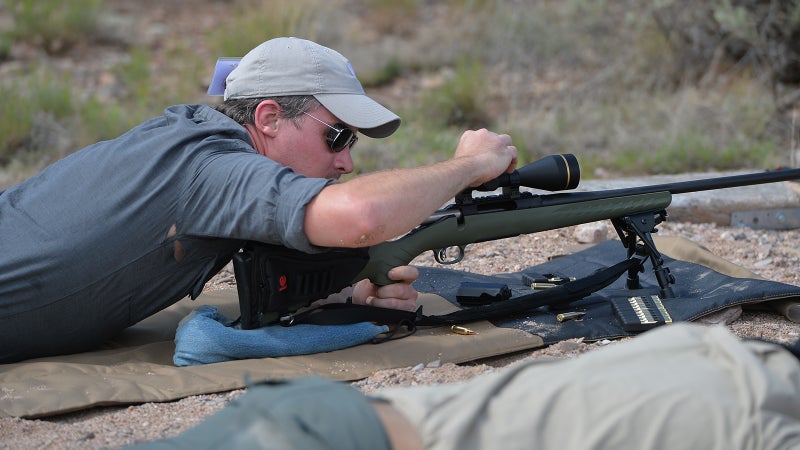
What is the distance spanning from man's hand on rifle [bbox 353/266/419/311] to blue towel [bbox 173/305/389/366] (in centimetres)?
24

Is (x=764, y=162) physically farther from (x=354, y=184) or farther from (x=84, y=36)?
(x=84, y=36)

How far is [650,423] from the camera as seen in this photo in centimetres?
180

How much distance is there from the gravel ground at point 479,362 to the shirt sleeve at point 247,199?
0.56m

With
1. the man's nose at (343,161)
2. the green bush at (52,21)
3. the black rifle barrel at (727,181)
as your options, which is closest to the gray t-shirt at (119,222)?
the man's nose at (343,161)

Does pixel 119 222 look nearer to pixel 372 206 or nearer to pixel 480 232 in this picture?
pixel 372 206

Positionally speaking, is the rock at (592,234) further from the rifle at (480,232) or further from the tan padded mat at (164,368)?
the tan padded mat at (164,368)

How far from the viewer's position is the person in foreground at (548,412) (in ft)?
5.79

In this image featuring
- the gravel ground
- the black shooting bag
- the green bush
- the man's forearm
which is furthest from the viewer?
the green bush

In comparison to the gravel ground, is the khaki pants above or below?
above

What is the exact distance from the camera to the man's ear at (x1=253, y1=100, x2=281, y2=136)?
3520 millimetres

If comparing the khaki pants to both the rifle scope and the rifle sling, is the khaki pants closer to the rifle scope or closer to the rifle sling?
the rifle sling

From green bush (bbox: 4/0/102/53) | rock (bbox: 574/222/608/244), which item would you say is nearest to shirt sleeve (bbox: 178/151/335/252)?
rock (bbox: 574/222/608/244)

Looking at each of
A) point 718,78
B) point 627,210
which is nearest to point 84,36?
point 718,78

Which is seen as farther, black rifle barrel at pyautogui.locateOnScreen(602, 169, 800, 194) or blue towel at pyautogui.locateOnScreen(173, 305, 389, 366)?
black rifle barrel at pyautogui.locateOnScreen(602, 169, 800, 194)
